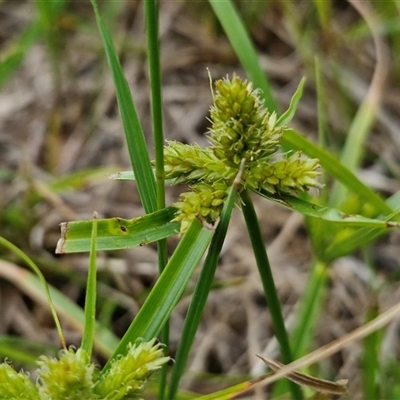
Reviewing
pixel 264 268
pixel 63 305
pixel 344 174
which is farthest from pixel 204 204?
pixel 63 305

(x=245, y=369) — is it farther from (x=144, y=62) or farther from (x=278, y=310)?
(x=144, y=62)

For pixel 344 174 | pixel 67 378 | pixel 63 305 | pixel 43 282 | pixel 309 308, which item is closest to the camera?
pixel 67 378

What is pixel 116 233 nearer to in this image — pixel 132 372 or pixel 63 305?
pixel 132 372

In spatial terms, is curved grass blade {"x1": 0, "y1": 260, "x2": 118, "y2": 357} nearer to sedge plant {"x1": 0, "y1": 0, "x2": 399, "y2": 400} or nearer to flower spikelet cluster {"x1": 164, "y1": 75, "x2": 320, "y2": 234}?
sedge plant {"x1": 0, "y1": 0, "x2": 399, "y2": 400}

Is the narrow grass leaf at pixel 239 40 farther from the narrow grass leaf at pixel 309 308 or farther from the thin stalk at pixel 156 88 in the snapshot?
the thin stalk at pixel 156 88

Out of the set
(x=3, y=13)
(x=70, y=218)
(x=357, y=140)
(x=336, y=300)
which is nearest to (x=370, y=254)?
(x=336, y=300)
